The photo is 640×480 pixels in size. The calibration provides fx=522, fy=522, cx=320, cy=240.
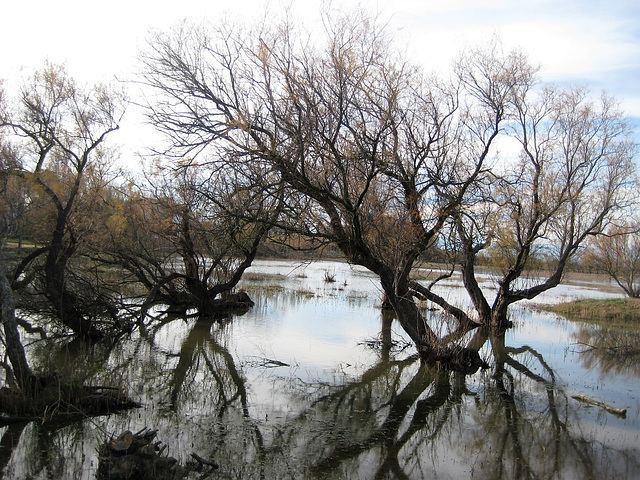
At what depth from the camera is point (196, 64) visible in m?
9.54

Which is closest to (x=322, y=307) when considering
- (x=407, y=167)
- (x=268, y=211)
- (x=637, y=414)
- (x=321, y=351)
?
(x=321, y=351)

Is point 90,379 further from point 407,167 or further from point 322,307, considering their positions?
point 322,307

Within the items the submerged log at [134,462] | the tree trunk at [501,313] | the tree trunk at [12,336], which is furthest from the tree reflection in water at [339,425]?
Result: the tree trunk at [501,313]

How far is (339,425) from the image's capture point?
23.9ft

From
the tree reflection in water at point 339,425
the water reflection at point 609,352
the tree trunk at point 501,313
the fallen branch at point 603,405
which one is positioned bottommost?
the tree reflection in water at point 339,425

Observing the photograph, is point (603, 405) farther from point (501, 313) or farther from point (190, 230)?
point (190, 230)

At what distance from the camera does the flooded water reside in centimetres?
598

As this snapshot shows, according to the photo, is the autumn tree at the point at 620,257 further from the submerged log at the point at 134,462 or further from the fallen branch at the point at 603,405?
the submerged log at the point at 134,462

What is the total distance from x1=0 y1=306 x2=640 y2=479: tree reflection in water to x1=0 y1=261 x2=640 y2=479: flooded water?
27 millimetres

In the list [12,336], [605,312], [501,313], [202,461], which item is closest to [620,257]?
[605,312]

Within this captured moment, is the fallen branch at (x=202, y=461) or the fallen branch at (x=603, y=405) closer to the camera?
the fallen branch at (x=202, y=461)

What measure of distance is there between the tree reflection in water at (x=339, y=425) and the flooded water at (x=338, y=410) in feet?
0.09

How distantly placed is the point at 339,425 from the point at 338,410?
2.37ft

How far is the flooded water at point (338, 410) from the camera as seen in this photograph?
5.98 m
